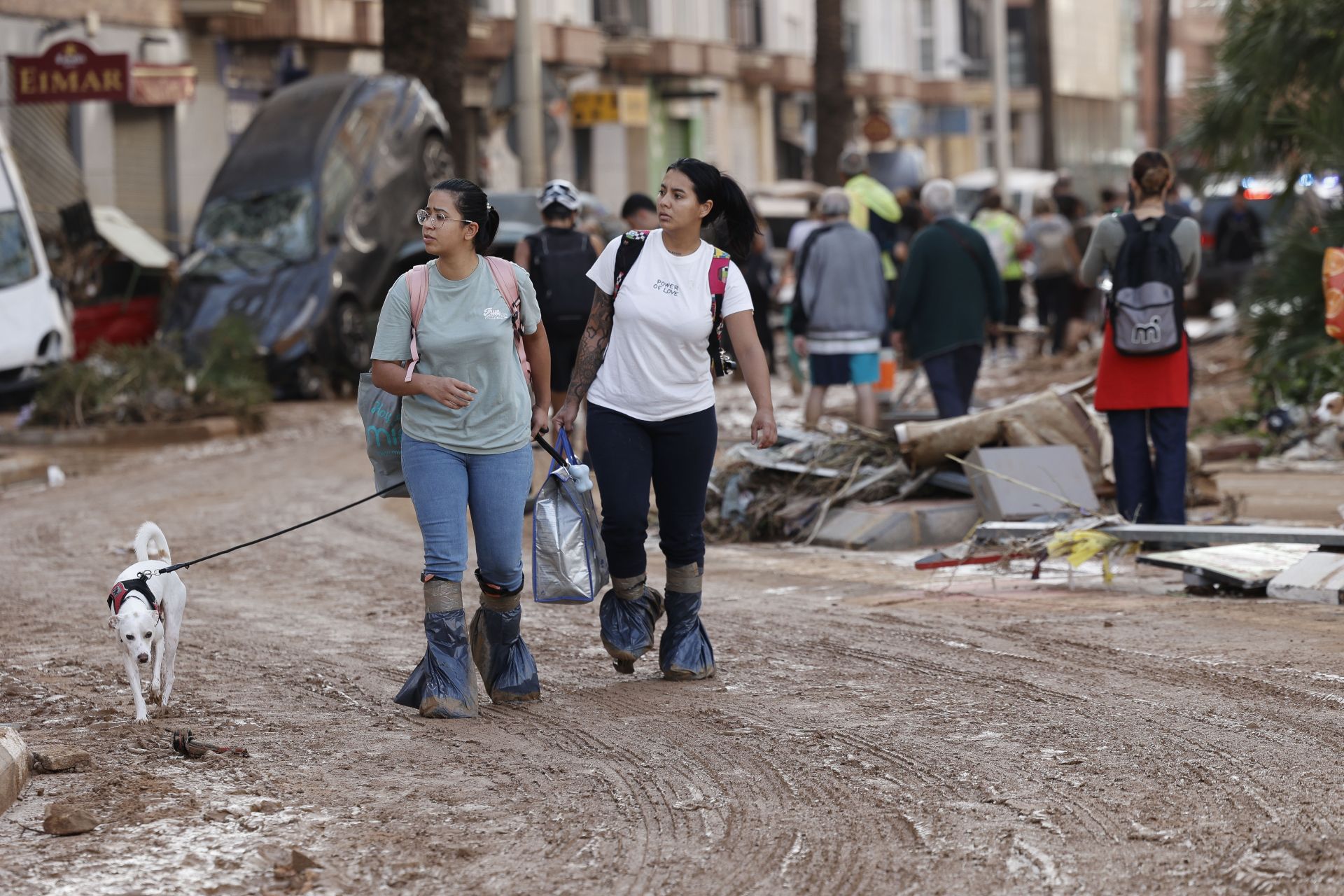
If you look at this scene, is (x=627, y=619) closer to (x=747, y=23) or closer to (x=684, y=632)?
(x=684, y=632)

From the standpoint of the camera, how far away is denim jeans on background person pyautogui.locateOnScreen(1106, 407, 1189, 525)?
962 centimetres

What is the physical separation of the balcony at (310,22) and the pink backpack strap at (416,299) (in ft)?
80.4

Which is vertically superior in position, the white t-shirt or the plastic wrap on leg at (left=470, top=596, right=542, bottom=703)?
the white t-shirt

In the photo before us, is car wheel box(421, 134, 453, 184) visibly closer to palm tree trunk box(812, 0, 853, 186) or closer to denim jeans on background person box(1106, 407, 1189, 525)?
palm tree trunk box(812, 0, 853, 186)

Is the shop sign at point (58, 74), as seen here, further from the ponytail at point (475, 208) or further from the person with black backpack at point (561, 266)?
the ponytail at point (475, 208)

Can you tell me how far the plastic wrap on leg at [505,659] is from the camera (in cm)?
686

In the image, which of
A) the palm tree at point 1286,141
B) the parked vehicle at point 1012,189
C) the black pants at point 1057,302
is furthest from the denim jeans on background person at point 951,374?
the parked vehicle at point 1012,189

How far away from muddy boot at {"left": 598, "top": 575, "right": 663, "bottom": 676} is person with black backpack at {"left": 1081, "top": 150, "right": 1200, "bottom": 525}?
10.1 feet

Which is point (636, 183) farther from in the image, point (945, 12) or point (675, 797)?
point (675, 797)

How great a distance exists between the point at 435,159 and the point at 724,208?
16764mm

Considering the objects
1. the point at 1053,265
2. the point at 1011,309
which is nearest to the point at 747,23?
the point at 1011,309

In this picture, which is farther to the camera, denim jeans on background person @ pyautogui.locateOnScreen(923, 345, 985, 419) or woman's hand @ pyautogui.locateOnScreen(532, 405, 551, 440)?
denim jeans on background person @ pyautogui.locateOnScreen(923, 345, 985, 419)

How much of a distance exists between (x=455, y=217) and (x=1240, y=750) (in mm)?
2681

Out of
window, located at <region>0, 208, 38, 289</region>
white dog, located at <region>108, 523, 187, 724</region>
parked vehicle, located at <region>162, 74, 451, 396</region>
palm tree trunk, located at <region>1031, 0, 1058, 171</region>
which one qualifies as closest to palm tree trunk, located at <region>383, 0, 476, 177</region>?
parked vehicle, located at <region>162, 74, 451, 396</region>
